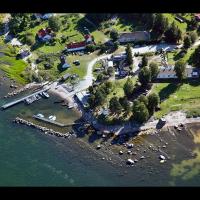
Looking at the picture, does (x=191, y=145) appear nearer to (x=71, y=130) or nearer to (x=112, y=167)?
(x=112, y=167)

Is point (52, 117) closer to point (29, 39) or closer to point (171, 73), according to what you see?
point (171, 73)

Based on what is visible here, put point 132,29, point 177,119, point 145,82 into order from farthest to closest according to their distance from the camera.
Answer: point 132,29 → point 145,82 → point 177,119

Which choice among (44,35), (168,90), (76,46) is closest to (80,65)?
(76,46)

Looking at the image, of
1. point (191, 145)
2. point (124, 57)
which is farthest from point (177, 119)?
point (124, 57)

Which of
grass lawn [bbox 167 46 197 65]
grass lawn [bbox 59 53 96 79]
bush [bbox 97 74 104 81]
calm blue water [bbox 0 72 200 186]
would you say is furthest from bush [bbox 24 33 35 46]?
grass lawn [bbox 167 46 197 65]

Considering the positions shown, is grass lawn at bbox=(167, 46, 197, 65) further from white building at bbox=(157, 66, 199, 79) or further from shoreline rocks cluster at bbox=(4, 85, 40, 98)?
shoreline rocks cluster at bbox=(4, 85, 40, 98)

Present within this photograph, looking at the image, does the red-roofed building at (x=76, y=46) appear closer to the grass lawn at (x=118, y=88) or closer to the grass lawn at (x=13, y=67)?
the grass lawn at (x=13, y=67)

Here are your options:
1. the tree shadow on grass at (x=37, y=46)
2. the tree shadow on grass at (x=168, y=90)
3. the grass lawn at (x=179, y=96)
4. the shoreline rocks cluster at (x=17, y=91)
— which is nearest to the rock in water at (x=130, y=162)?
the grass lawn at (x=179, y=96)

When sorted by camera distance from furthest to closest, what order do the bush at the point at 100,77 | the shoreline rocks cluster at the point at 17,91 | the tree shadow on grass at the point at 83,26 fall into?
the tree shadow on grass at the point at 83,26 < the shoreline rocks cluster at the point at 17,91 < the bush at the point at 100,77
